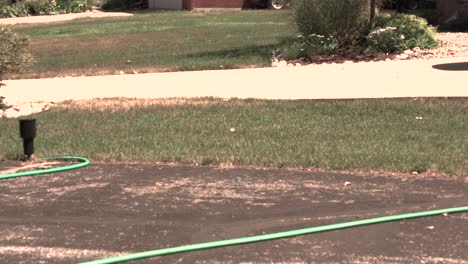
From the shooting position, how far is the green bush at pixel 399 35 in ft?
49.7

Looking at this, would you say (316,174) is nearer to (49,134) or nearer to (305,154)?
(305,154)

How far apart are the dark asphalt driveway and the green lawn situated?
8.33m

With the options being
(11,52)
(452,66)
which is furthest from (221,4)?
(11,52)

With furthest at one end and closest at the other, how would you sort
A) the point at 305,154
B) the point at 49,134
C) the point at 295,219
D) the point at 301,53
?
the point at 301,53, the point at 49,134, the point at 305,154, the point at 295,219

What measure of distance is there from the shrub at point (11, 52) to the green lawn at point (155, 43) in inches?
230

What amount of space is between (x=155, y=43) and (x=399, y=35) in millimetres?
7665

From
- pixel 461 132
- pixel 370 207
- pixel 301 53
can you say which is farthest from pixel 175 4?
pixel 370 207

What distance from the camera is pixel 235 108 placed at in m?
9.91

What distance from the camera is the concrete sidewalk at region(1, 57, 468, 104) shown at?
35.8 ft

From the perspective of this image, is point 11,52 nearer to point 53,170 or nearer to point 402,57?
point 53,170

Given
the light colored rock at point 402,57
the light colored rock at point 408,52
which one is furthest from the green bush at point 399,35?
the light colored rock at point 402,57

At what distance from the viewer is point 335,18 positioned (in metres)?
15.2

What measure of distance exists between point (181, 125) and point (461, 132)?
3365mm

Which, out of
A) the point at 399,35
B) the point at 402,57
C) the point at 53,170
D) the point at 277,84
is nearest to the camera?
the point at 53,170
